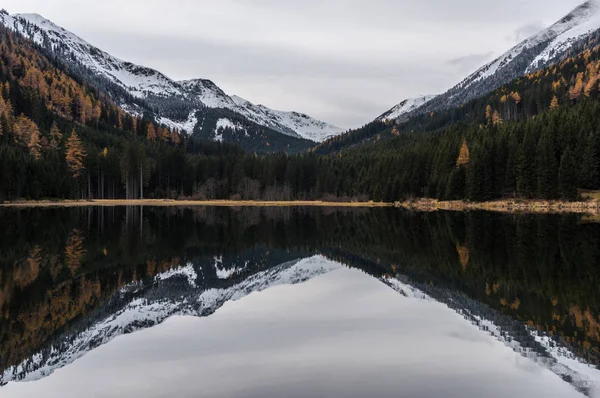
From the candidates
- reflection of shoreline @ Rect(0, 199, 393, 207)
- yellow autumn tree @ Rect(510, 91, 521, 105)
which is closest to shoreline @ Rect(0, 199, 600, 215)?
reflection of shoreline @ Rect(0, 199, 393, 207)

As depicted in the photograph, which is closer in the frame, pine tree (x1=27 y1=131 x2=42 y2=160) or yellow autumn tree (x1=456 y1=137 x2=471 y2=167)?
yellow autumn tree (x1=456 y1=137 x2=471 y2=167)

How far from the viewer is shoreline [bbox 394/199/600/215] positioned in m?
78.2

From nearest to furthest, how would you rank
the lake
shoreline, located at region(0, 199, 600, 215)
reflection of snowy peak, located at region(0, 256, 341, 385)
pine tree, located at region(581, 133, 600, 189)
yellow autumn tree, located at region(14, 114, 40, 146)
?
1. the lake
2. reflection of snowy peak, located at region(0, 256, 341, 385)
3. shoreline, located at region(0, 199, 600, 215)
4. pine tree, located at region(581, 133, 600, 189)
5. yellow autumn tree, located at region(14, 114, 40, 146)

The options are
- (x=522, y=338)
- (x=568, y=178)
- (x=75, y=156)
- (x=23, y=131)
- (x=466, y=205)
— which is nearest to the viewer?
(x=522, y=338)

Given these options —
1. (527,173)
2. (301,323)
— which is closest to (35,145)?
(527,173)

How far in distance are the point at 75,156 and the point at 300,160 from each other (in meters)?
64.0

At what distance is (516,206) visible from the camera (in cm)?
8900

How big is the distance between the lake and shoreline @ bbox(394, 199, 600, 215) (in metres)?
50.8

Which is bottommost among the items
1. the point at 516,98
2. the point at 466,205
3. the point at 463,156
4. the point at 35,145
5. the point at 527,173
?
the point at 466,205

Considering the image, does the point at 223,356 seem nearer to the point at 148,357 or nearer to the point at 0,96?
the point at 148,357

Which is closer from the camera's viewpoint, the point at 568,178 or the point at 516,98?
the point at 568,178

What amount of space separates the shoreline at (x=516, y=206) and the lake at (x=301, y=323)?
167 feet

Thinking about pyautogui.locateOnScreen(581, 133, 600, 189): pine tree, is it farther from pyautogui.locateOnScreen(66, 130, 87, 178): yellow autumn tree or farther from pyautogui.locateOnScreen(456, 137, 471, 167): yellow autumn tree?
pyautogui.locateOnScreen(66, 130, 87, 178): yellow autumn tree

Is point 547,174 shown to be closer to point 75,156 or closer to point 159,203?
point 159,203
